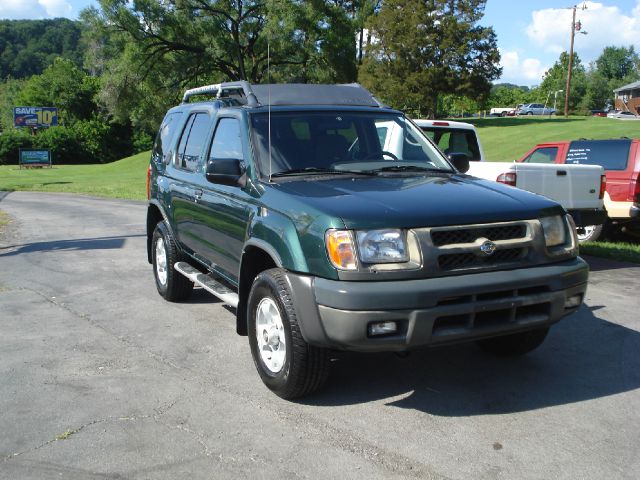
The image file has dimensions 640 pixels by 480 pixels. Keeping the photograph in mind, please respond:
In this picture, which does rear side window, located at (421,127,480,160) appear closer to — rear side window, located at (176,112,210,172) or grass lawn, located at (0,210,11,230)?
rear side window, located at (176,112,210,172)

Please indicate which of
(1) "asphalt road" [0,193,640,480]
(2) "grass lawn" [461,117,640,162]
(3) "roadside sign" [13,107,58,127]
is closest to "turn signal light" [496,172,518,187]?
(1) "asphalt road" [0,193,640,480]

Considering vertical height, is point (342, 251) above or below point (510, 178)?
below

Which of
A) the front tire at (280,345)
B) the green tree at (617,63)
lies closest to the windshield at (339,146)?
the front tire at (280,345)

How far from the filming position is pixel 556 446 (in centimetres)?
376

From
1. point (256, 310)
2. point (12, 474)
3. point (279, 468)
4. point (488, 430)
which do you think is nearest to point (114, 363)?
point (256, 310)

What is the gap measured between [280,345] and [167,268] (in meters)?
2.95

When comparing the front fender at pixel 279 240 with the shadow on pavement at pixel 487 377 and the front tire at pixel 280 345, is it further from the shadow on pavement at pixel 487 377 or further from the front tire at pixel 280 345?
the shadow on pavement at pixel 487 377

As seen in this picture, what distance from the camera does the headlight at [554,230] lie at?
14.5 feet

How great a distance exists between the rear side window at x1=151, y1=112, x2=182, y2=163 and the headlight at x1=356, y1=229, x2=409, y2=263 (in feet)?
12.9

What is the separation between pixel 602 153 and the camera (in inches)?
460

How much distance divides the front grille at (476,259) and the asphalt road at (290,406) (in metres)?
0.97

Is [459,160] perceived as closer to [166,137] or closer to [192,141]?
[192,141]

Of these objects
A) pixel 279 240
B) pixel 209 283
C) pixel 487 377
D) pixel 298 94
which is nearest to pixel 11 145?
pixel 209 283

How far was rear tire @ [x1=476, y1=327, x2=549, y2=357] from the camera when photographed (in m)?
5.05
